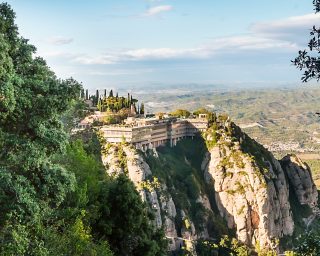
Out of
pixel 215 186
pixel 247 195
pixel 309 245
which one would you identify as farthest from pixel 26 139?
pixel 215 186

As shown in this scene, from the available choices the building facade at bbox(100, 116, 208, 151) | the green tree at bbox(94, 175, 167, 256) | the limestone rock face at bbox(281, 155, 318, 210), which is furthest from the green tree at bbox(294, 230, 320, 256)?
the limestone rock face at bbox(281, 155, 318, 210)

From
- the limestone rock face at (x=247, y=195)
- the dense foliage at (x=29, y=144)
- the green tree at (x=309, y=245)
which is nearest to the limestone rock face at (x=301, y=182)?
the limestone rock face at (x=247, y=195)

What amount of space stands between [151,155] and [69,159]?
67916 millimetres

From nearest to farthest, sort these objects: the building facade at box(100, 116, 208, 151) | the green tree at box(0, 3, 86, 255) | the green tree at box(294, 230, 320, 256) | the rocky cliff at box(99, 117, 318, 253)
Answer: the green tree at box(294, 230, 320, 256) < the green tree at box(0, 3, 86, 255) < the rocky cliff at box(99, 117, 318, 253) < the building facade at box(100, 116, 208, 151)

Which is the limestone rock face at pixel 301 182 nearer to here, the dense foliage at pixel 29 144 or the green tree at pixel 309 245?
the dense foliage at pixel 29 144

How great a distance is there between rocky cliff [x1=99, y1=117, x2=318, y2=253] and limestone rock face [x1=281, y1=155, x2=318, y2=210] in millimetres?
4320

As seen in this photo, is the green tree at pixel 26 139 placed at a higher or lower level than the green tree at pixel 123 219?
higher

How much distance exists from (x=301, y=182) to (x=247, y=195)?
24106 millimetres

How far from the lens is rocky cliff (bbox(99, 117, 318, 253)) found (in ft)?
297

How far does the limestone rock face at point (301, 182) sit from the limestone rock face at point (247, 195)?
12.4 m

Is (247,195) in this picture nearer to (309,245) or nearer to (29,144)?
(29,144)

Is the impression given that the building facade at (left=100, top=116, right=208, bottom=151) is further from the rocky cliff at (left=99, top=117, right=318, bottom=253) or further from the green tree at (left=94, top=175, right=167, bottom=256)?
the green tree at (left=94, top=175, right=167, bottom=256)

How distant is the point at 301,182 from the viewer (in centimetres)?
12262

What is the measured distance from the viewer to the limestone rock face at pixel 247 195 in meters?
104
